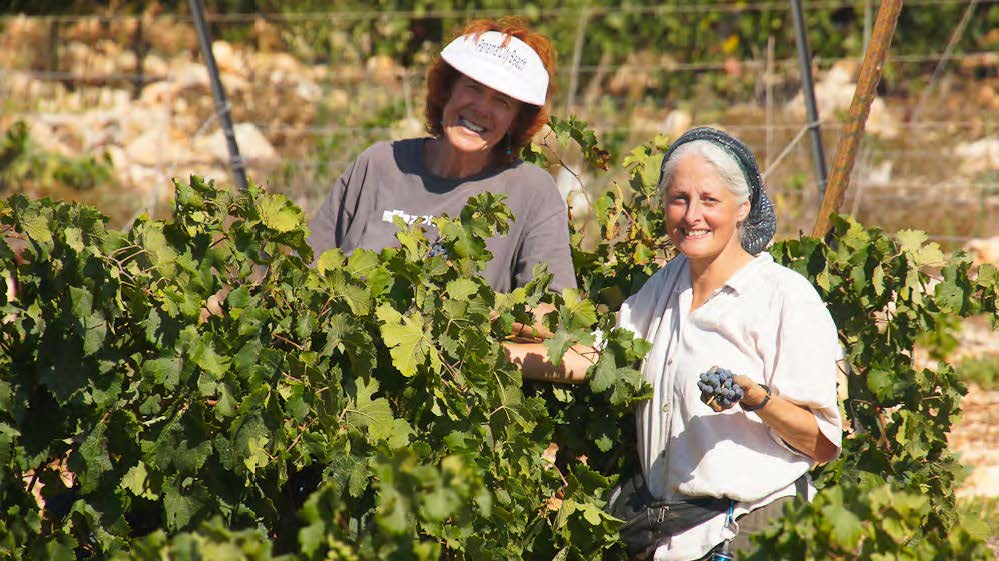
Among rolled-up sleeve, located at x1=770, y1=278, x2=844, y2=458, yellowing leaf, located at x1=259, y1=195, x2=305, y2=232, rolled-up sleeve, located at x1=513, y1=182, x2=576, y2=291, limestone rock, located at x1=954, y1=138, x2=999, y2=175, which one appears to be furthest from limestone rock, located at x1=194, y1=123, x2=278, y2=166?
rolled-up sleeve, located at x1=770, y1=278, x2=844, y2=458

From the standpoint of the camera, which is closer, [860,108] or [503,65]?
[503,65]

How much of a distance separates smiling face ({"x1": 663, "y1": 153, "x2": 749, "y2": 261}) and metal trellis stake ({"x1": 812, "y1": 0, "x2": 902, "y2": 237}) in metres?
0.82

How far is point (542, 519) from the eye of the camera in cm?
283

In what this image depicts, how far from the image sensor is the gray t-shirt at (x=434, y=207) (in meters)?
3.08

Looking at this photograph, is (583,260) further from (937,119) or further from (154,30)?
(154,30)

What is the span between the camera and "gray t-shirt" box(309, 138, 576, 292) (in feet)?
10.1

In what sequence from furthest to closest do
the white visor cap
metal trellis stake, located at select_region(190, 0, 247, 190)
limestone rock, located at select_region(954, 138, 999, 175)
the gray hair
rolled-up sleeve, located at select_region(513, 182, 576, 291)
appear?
limestone rock, located at select_region(954, 138, 999, 175) → metal trellis stake, located at select_region(190, 0, 247, 190) → the white visor cap → rolled-up sleeve, located at select_region(513, 182, 576, 291) → the gray hair

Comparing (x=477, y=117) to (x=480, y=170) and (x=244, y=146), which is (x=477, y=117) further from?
(x=244, y=146)

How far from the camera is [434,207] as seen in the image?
126 inches

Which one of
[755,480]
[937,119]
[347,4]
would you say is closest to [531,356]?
[755,480]

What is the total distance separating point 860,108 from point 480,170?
3.63ft

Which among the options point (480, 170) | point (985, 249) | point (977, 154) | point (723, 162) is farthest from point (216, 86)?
point (977, 154)

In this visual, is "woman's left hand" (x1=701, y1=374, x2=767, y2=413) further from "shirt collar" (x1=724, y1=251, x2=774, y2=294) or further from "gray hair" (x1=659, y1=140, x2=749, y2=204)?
"gray hair" (x1=659, y1=140, x2=749, y2=204)

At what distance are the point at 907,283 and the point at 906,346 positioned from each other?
0.18 m
